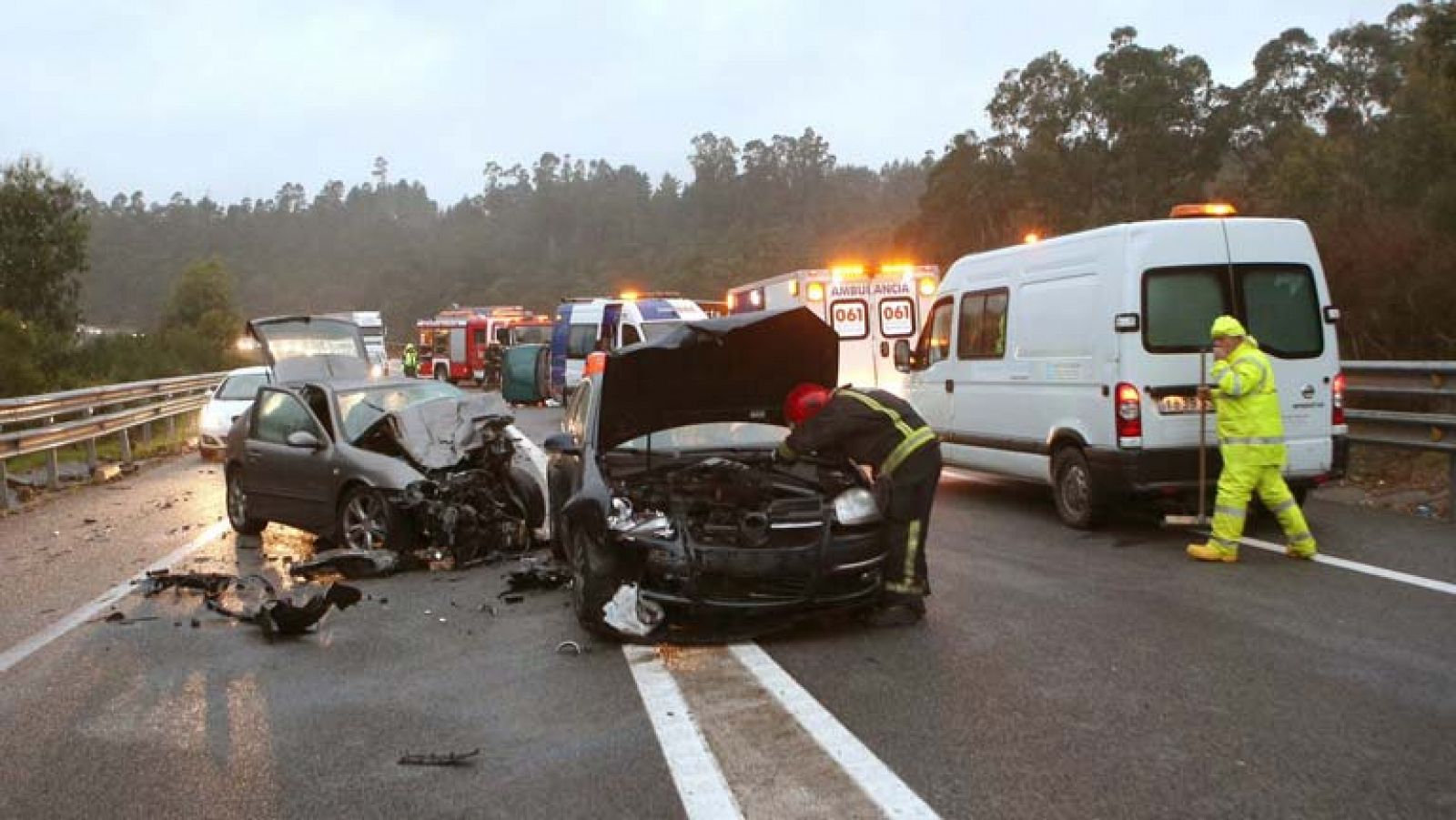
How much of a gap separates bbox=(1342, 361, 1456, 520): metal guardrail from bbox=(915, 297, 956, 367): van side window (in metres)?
3.57

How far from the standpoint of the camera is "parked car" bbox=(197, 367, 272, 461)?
16891 millimetres

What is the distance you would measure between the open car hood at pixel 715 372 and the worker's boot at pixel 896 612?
1.60m

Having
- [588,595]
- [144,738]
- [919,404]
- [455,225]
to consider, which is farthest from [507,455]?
[455,225]

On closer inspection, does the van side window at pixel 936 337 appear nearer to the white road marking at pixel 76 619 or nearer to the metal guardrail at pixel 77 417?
the white road marking at pixel 76 619

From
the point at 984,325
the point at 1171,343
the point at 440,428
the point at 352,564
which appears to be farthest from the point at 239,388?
the point at 1171,343

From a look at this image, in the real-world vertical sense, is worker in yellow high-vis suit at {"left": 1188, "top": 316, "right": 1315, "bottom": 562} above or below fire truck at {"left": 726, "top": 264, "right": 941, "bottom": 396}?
below

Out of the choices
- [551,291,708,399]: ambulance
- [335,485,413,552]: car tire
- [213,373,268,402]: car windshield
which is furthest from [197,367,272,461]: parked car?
[335,485,413,552]: car tire

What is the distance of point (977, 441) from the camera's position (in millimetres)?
10875

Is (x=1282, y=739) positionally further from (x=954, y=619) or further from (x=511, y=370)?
(x=511, y=370)

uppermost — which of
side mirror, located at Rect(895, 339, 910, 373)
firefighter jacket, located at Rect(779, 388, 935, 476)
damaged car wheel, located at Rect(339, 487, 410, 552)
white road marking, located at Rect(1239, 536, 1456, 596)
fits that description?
side mirror, located at Rect(895, 339, 910, 373)

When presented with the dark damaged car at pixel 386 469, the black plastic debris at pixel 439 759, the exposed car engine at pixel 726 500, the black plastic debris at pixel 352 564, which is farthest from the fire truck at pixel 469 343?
the black plastic debris at pixel 439 759

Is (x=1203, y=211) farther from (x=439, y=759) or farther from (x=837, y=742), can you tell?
(x=439, y=759)

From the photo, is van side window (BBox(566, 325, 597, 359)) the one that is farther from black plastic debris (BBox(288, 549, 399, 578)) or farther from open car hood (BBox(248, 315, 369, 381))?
black plastic debris (BBox(288, 549, 399, 578))

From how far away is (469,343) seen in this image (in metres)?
43.1
